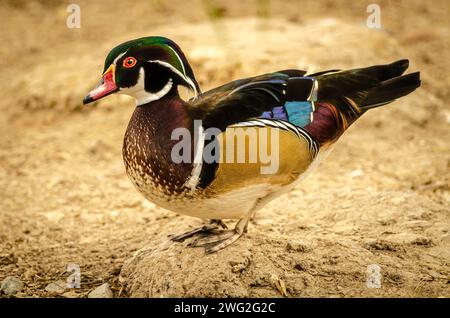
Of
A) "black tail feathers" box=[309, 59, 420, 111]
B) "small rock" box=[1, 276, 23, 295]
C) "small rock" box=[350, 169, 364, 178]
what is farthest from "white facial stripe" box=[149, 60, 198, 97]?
"small rock" box=[350, 169, 364, 178]

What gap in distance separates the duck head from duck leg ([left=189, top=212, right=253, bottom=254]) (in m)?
0.75

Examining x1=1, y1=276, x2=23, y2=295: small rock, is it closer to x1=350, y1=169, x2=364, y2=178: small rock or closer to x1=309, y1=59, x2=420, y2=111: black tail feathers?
x1=309, y1=59, x2=420, y2=111: black tail feathers

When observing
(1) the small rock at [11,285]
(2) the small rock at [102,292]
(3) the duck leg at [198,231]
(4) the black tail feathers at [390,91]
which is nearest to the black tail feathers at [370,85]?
(4) the black tail feathers at [390,91]

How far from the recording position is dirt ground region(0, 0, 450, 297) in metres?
3.17

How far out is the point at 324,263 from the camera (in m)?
3.22

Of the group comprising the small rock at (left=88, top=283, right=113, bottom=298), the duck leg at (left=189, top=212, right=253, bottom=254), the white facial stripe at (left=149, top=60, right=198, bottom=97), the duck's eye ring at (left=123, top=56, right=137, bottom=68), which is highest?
the duck's eye ring at (left=123, top=56, right=137, bottom=68)

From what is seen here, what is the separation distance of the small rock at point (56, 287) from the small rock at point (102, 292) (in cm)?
21

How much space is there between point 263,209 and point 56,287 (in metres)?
1.49

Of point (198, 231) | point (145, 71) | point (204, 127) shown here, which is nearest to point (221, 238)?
point (198, 231)

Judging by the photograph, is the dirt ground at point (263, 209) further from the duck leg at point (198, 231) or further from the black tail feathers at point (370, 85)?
the black tail feathers at point (370, 85)

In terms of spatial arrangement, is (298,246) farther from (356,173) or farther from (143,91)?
(356,173)

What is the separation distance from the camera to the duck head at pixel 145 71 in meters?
3.01

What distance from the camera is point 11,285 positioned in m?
Result: 3.37

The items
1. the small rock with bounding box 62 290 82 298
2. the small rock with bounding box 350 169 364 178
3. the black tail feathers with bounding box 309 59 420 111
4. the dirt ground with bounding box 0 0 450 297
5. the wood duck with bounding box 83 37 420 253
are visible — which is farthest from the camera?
the small rock with bounding box 350 169 364 178
